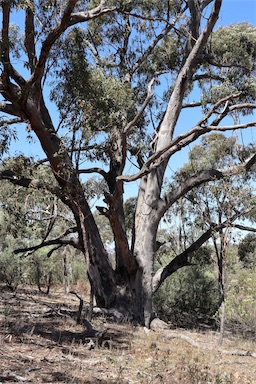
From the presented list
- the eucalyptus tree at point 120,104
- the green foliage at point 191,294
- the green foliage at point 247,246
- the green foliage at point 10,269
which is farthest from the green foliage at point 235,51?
the green foliage at point 10,269

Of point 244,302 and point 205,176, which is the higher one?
point 205,176

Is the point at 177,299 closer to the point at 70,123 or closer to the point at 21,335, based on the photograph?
the point at 70,123

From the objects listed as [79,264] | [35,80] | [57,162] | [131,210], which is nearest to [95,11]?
[35,80]

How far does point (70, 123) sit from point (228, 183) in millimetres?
3622

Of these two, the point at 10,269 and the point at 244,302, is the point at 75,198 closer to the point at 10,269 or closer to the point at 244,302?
the point at 244,302

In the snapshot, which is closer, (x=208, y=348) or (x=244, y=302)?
(x=208, y=348)

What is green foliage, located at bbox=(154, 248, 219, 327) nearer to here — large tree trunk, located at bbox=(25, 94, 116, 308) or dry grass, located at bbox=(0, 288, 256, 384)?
large tree trunk, located at bbox=(25, 94, 116, 308)

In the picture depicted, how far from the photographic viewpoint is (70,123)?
907cm

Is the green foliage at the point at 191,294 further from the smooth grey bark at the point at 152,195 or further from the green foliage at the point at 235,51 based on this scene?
the green foliage at the point at 235,51

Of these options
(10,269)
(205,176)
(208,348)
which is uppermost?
(205,176)

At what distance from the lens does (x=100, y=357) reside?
571 centimetres

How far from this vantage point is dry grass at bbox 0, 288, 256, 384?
474 cm

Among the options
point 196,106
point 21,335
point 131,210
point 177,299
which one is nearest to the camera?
point 21,335

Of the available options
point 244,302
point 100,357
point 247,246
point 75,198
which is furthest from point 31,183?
point 247,246
